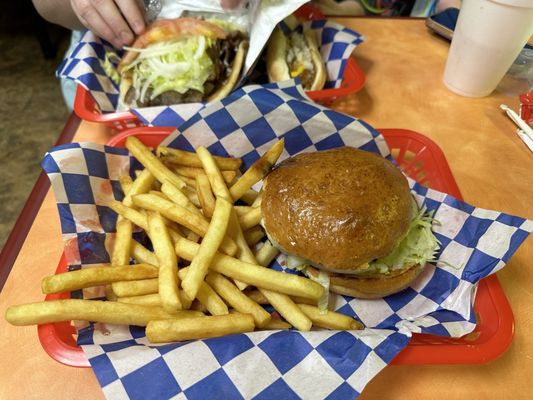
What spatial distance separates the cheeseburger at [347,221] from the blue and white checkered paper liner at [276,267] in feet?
0.40

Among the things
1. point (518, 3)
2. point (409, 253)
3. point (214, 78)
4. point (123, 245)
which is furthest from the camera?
point (214, 78)

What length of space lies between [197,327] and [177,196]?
50 cm

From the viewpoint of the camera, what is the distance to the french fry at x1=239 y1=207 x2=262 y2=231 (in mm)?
1522

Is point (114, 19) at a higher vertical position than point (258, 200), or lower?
higher

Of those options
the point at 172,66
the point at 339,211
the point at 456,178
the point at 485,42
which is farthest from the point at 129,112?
the point at 485,42

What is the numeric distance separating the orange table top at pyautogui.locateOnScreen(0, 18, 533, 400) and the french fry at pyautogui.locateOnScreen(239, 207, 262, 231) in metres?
0.66

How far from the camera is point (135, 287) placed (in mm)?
1318

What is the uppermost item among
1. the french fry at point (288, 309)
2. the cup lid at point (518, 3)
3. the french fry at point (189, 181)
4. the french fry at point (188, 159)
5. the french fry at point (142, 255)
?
the cup lid at point (518, 3)

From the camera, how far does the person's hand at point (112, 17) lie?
6.64 feet

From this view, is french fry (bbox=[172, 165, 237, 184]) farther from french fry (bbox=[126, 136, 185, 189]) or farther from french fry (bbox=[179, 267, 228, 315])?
french fry (bbox=[179, 267, 228, 315])

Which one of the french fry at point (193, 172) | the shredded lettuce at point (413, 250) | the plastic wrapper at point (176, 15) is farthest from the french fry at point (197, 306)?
the plastic wrapper at point (176, 15)

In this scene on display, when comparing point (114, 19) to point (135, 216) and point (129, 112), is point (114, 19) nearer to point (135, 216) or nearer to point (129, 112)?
point (129, 112)

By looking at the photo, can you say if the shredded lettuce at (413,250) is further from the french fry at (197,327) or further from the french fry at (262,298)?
the french fry at (197,327)

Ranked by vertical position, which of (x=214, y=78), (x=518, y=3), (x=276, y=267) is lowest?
(x=276, y=267)
